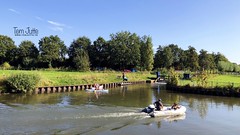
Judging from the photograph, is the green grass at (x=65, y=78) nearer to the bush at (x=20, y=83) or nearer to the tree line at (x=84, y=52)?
the bush at (x=20, y=83)

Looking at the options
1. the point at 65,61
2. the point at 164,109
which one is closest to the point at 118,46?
the point at 65,61

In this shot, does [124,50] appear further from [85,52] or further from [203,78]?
[203,78]

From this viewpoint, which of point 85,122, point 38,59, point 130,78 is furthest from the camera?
point 38,59

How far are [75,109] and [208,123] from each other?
13.4 metres

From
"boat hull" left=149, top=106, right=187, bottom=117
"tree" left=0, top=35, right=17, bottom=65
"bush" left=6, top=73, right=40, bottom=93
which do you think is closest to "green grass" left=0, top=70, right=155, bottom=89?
"bush" left=6, top=73, right=40, bottom=93

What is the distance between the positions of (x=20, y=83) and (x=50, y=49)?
62031mm

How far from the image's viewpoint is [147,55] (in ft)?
339

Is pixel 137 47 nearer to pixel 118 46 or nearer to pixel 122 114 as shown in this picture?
pixel 118 46

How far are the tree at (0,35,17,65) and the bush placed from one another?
218 ft

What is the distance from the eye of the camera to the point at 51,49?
3971 inches

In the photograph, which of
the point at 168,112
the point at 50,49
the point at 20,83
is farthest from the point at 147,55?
the point at 168,112

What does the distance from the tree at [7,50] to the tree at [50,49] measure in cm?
1140

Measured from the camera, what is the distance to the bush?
40125 mm

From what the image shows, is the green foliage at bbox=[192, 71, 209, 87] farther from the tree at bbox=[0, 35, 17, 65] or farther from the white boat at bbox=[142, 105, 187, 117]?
the tree at bbox=[0, 35, 17, 65]
